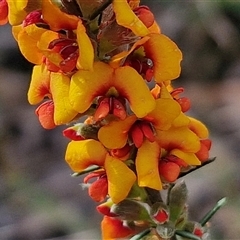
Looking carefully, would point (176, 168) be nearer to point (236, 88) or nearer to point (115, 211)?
point (115, 211)

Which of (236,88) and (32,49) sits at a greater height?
(32,49)

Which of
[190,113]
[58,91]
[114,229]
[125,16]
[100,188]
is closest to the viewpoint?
[125,16]

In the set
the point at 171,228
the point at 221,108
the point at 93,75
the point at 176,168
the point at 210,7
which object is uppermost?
the point at 93,75

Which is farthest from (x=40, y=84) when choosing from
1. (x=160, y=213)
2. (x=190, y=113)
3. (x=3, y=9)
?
(x=190, y=113)

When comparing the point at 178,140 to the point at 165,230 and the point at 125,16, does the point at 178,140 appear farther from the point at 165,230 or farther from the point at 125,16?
the point at 125,16

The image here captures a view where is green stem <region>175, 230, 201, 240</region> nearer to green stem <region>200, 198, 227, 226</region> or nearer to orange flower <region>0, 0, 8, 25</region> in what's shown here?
green stem <region>200, 198, 227, 226</region>

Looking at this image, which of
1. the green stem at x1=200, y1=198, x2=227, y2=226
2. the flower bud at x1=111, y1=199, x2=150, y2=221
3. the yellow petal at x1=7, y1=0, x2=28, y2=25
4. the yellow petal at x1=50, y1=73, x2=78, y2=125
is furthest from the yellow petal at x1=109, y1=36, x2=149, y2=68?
the green stem at x1=200, y1=198, x2=227, y2=226

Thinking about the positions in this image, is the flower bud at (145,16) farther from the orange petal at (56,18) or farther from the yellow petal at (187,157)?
the yellow petal at (187,157)

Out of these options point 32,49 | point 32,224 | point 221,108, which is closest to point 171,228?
point 32,49
